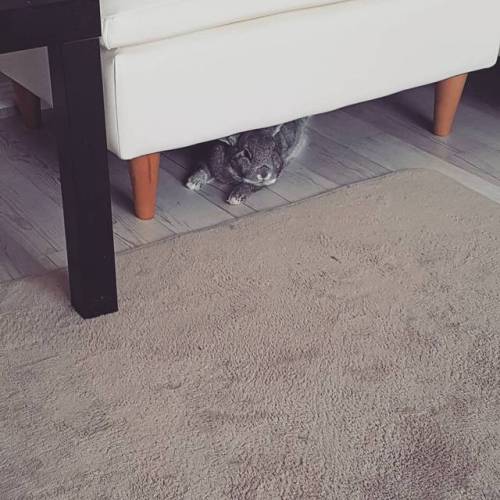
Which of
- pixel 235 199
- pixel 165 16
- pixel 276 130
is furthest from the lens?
pixel 276 130

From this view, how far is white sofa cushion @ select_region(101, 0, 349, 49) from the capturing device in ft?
5.32

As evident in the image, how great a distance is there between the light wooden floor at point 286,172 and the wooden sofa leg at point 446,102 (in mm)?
30

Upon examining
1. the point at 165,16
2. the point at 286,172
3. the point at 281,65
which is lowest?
the point at 286,172

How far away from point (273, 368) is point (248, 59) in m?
0.60

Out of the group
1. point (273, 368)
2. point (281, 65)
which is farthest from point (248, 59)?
point (273, 368)

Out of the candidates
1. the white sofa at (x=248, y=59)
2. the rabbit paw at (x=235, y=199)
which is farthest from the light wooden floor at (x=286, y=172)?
the white sofa at (x=248, y=59)

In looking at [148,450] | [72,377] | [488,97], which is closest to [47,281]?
[72,377]

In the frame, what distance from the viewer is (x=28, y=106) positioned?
89.4 inches

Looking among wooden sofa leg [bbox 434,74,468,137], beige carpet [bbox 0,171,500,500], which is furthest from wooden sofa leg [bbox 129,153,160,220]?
wooden sofa leg [bbox 434,74,468,137]

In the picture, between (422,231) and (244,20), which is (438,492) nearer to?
(422,231)

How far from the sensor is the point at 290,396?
1.44 m

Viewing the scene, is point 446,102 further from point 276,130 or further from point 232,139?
point 232,139

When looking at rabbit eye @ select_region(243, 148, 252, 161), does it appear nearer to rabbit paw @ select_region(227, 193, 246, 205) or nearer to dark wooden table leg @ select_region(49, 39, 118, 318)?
rabbit paw @ select_region(227, 193, 246, 205)

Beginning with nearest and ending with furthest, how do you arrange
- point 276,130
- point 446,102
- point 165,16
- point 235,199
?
point 165,16, point 235,199, point 276,130, point 446,102
